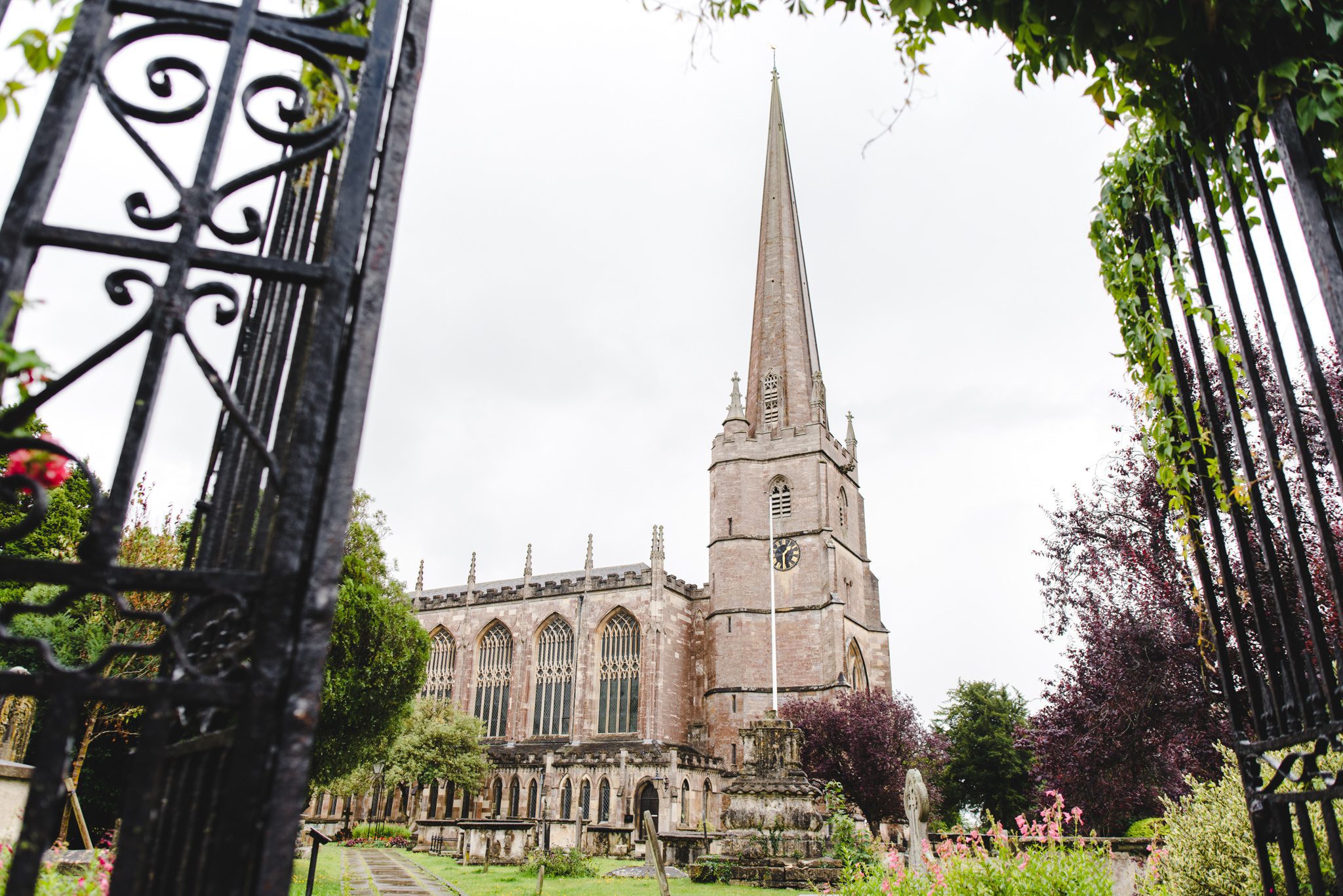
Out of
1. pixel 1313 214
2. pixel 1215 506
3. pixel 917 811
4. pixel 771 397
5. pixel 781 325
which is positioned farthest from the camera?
pixel 781 325

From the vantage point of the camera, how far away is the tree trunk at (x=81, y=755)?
40.6 feet

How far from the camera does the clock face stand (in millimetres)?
34656

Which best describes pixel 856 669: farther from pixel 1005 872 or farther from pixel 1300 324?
pixel 1300 324

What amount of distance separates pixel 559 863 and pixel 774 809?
4.93 m

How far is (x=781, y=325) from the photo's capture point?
1641 inches

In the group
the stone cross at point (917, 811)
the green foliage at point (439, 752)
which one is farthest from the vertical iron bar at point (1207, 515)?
the green foliage at point (439, 752)

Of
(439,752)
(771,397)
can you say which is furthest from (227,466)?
(771,397)

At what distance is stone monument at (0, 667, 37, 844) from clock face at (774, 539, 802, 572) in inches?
1078

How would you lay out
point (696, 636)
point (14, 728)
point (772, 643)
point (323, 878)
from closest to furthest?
1. point (14, 728)
2. point (323, 878)
3. point (772, 643)
4. point (696, 636)

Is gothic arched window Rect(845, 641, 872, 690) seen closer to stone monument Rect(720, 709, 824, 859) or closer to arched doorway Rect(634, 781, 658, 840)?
arched doorway Rect(634, 781, 658, 840)

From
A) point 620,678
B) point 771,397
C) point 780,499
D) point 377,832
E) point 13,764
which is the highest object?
point 771,397

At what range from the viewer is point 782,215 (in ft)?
147

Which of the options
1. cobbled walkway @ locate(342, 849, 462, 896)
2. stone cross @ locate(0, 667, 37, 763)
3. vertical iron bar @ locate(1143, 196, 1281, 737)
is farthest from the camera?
cobbled walkway @ locate(342, 849, 462, 896)

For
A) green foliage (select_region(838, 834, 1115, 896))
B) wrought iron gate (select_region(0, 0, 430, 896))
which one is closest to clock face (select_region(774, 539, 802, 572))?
green foliage (select_region(838, 834, 1115, 896))
